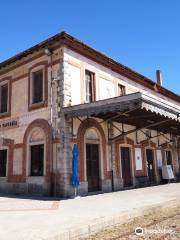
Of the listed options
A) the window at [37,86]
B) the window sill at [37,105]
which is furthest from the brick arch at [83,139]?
the window at [37,86]

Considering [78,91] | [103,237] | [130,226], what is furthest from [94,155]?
[103,237]

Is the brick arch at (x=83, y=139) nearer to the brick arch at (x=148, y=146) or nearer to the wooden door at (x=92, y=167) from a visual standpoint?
the wooden door at (x=92, y=167)

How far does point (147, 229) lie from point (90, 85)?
970 cm

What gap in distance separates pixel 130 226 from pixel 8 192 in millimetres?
9164

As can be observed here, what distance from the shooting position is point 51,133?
1278 cm

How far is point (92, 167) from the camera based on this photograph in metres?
13.5

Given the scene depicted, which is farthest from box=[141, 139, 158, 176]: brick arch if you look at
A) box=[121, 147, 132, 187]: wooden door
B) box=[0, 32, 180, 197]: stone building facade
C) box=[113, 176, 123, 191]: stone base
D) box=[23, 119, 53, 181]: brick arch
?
box=[23, 119, 53, 181]: brick arch

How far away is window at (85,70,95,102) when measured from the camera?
14.6m

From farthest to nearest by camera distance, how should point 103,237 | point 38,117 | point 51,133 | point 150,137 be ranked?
point 150,137 < point 38,117 < point 51,133 < point 103,237

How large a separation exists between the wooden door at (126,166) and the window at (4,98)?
7.10 m

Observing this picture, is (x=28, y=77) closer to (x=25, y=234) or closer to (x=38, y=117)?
(x=38, y=117)

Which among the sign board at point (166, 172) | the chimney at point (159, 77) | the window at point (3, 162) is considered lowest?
the sign board at point (166, 172)

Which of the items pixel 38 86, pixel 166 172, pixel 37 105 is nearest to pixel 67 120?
pixel 37 105

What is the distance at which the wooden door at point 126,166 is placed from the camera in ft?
50.9
